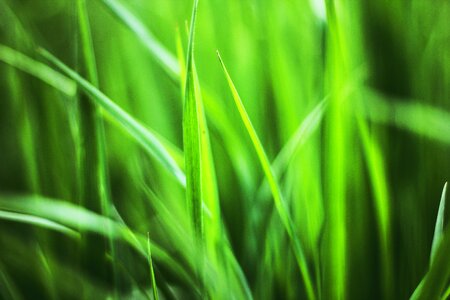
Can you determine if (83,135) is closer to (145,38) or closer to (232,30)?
(145,38)

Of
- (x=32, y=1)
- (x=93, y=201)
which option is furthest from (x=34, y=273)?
(x=32, y=1)

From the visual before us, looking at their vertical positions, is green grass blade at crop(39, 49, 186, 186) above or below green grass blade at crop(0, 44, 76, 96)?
below

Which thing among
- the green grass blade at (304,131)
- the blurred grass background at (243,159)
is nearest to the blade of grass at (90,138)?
the blurred grass background at (243,159)

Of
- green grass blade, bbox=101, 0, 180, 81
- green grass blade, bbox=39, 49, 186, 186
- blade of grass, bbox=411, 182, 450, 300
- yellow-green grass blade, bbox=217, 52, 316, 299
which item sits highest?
green grass blade, bbox=101, 0, 180, 81

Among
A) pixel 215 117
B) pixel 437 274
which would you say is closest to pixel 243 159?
pixel 215 117

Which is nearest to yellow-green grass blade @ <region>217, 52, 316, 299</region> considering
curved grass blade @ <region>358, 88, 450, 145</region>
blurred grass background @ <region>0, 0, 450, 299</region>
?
blurred grass background @ <region>0, 0, 450, 299</region>

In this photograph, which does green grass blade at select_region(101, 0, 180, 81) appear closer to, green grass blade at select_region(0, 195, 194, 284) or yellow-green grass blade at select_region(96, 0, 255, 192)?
yellow-green grass blade at select_region(96, 0, 255, 192)

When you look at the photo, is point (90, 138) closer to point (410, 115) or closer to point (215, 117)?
point (215, 117)
